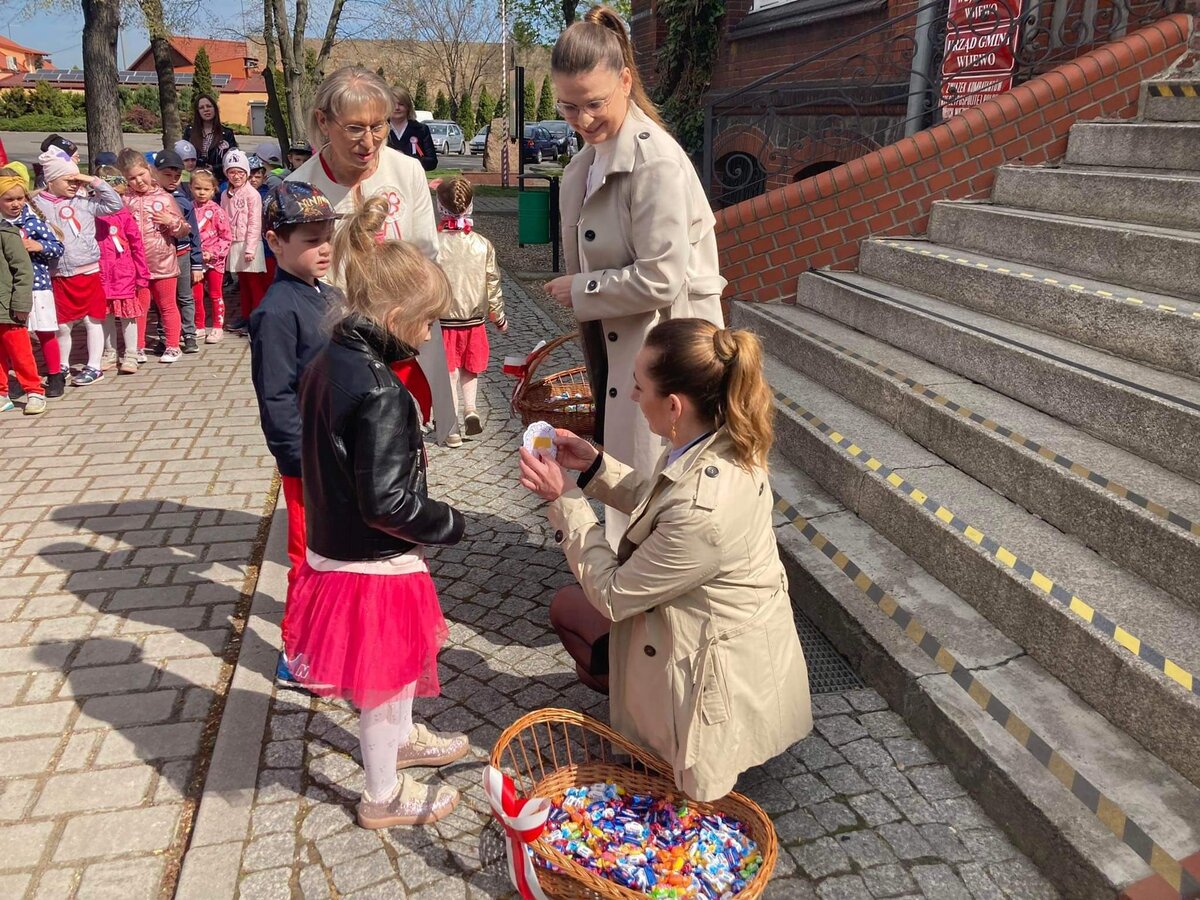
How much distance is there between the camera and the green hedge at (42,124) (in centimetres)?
4353

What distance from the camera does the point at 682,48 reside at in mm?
11914

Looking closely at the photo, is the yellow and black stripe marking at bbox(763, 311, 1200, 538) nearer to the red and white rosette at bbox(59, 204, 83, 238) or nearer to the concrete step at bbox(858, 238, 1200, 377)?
the concrete step at bbox(858, 238, 1200, 377)

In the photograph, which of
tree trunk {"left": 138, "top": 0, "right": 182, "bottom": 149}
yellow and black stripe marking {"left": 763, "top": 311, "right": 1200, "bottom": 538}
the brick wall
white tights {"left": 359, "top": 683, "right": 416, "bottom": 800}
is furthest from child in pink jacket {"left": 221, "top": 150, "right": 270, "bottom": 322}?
tree trunk {"left": 138, "top": 0, "right": 182, "bottom": 149}

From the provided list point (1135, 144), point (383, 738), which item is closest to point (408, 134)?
point (1135, 144)

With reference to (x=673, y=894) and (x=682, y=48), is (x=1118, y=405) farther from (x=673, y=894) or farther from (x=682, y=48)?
(x=682, y=48)

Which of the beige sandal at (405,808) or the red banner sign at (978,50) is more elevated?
the red banner sign at (978,50)

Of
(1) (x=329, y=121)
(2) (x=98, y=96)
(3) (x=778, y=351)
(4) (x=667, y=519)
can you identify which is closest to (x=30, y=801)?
(4) (x=667, y=519)

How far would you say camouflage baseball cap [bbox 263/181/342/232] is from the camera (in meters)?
2.89

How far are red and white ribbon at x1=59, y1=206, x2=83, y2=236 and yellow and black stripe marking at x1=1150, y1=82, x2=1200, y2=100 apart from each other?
7.69 meters

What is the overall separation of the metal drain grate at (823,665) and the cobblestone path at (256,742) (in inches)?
3.4

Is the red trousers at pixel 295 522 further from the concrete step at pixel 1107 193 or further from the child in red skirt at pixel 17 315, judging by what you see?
the concrete step at pixel 1107 193

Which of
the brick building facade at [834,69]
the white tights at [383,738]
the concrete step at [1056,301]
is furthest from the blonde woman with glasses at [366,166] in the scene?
the brick building facade at [834,69]

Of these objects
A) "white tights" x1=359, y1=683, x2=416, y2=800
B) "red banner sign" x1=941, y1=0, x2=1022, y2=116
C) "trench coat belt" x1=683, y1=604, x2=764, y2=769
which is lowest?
"white tights" x1=359, y1=683, x2=416, y2=800

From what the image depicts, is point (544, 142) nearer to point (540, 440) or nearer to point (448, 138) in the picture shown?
point (448, 138)
